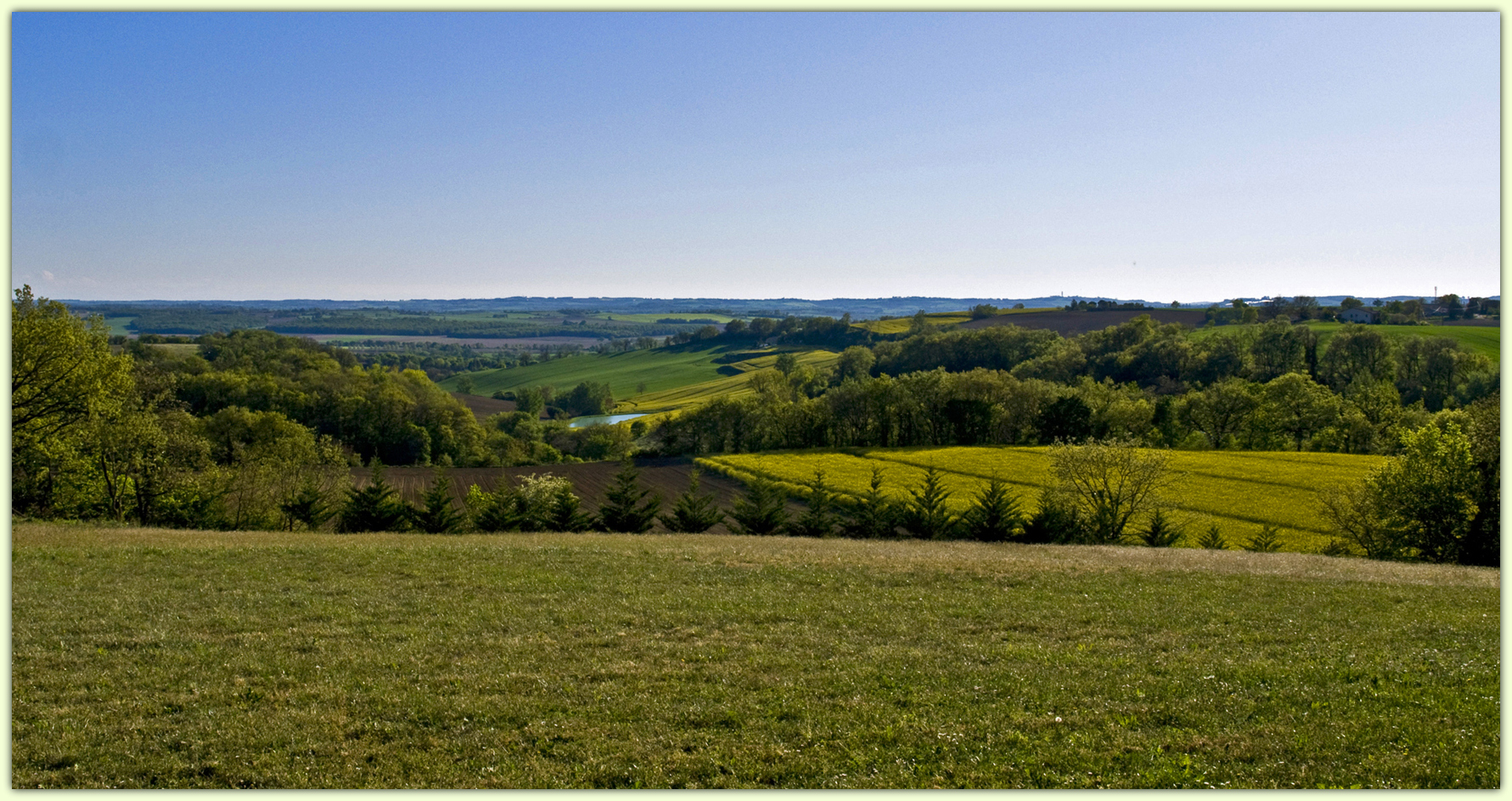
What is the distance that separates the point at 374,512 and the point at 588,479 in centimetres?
3983

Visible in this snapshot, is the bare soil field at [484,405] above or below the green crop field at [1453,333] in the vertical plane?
below

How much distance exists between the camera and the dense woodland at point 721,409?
3719 centimetres

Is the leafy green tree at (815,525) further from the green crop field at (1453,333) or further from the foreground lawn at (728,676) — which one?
the green crop field at (1453,333)

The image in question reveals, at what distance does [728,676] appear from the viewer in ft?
44.3

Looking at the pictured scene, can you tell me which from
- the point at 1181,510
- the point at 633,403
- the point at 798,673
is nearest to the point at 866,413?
the point at 1181,510

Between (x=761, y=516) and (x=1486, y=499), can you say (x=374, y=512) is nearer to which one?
(x=761, y=516)

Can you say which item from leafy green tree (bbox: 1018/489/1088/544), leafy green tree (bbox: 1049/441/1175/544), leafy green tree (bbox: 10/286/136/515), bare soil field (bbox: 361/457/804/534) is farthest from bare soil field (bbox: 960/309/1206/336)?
leafy green tree (bbox: 10/286/136/515)

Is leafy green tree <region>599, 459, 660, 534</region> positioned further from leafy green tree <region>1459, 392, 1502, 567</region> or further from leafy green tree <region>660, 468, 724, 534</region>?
leafy green tree <region>1459, 392, 1502, 567</region>

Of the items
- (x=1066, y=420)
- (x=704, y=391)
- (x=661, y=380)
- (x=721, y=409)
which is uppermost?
(x=721, y=409)

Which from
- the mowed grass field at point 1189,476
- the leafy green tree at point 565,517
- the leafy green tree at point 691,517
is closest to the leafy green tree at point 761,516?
the leafy green tree at point 691,517

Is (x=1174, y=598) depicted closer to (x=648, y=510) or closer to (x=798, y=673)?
(x=798, y=673)

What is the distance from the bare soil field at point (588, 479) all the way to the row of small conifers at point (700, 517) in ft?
74.4

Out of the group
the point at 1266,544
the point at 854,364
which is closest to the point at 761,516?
the point at 1266,544

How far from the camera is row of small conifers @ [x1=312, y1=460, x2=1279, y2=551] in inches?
1465
